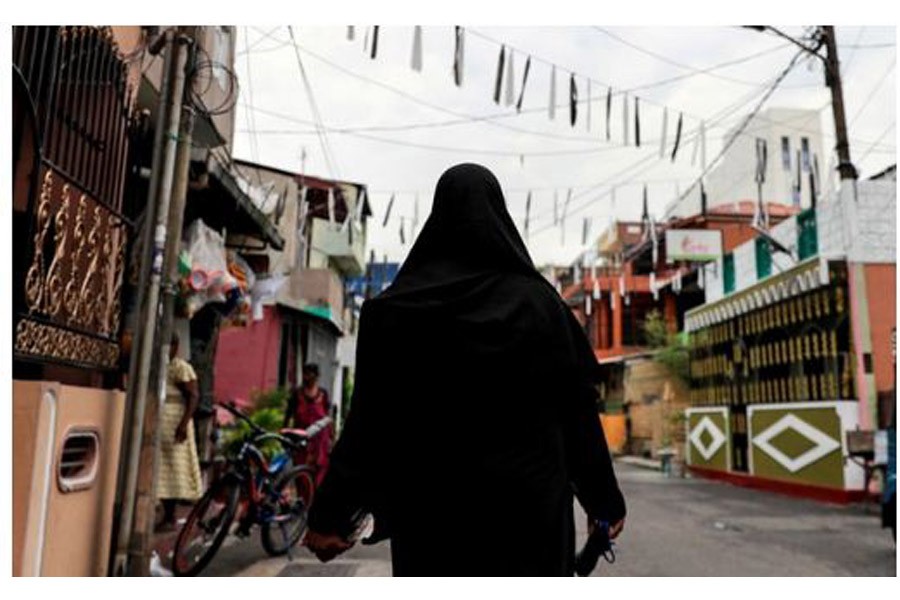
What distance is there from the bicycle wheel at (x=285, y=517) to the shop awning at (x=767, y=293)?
8.22 m

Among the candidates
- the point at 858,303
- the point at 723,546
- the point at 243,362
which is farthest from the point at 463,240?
the point at 243,362

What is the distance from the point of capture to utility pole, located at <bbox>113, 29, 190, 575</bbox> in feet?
14.6

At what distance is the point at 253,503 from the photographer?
18.0 ft

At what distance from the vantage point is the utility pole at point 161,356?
450cm

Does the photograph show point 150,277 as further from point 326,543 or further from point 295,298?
point 295,298

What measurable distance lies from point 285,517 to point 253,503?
29cm

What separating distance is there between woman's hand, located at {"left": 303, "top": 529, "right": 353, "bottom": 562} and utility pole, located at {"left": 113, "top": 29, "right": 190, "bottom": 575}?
9.52 feet

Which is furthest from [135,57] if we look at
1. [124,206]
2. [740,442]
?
[740,442]

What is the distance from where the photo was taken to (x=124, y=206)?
16.6ft

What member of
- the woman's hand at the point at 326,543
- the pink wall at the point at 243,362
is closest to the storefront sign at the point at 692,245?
the pink wall at the point at 243,362

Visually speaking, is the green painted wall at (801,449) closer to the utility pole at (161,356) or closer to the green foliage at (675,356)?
the green foliage at (675,356)

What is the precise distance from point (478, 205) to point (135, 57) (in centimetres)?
392

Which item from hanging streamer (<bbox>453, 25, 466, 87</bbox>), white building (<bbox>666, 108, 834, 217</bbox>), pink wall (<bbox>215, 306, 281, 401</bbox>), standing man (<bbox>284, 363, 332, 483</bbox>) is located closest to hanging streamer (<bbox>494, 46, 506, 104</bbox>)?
hanging streamer (<bbox>453, 25, 466, 87</bbox>)

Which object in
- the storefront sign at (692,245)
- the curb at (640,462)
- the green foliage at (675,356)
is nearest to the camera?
the curb at (640,462)
